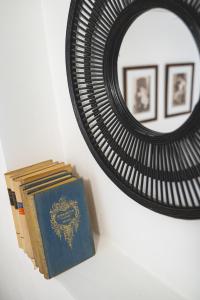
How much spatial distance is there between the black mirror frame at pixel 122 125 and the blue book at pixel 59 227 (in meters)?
0.18

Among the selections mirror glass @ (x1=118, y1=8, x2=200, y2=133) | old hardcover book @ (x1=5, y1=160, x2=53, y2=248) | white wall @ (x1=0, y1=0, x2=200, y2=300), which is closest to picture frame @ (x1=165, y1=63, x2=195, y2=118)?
mirror glass @ (x1=118, y1=8, x2=200, y2=133)

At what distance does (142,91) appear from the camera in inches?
24.4

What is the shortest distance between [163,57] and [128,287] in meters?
0.63

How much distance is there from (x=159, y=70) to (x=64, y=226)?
572mm

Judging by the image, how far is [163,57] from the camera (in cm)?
55

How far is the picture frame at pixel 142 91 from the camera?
1.92 ft

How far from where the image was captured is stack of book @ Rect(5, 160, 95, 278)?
833 millimetres

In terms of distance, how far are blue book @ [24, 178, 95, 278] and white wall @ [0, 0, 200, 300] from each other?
0.24ft

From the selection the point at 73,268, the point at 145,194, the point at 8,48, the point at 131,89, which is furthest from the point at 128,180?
the point at 8,48

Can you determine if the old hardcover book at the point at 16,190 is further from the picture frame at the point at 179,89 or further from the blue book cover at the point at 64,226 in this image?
the picture frame at the point at 179,89

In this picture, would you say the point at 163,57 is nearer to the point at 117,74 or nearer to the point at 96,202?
the point at 117,74

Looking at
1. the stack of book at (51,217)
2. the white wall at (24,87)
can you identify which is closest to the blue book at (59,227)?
the stack of book at (51,217)

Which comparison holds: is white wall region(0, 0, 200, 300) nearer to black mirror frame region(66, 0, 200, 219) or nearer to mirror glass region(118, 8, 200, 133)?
black mirror frame region(66, 0, 200, 219)

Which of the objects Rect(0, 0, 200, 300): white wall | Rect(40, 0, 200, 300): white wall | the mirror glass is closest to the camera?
the mirror glass
